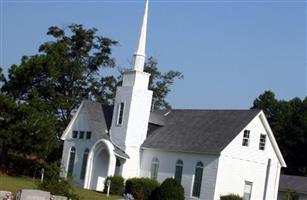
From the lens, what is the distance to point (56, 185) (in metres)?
27.0

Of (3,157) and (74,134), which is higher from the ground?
(74,134)

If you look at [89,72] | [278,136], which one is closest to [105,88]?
[89,72]

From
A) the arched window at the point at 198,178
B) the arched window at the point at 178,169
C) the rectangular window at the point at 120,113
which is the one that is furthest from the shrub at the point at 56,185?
the rectangular window at the point at 120,113

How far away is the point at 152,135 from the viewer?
1876 inches

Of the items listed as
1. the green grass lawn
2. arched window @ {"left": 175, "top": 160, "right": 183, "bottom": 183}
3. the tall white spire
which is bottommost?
the green grass lawn

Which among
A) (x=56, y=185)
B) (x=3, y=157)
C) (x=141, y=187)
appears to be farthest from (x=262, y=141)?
(x=3, y=157)

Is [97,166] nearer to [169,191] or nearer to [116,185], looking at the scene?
[116,185]

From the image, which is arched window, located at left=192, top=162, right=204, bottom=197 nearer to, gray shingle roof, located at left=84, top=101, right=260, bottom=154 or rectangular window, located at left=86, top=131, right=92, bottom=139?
gray shingle roof, located at left=84, top=101, right=260, bottom=154

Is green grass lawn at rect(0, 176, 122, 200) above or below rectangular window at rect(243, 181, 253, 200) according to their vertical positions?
below

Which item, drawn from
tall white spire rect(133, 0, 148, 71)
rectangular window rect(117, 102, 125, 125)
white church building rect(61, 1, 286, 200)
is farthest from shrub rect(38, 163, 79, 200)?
tall white spire rect(133, 0, 148, 71)

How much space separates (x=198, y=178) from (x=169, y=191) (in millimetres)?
5909

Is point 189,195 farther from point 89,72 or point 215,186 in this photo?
point 89,72

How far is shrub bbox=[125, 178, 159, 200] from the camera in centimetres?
4178

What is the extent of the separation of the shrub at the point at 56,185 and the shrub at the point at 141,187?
1435cm
